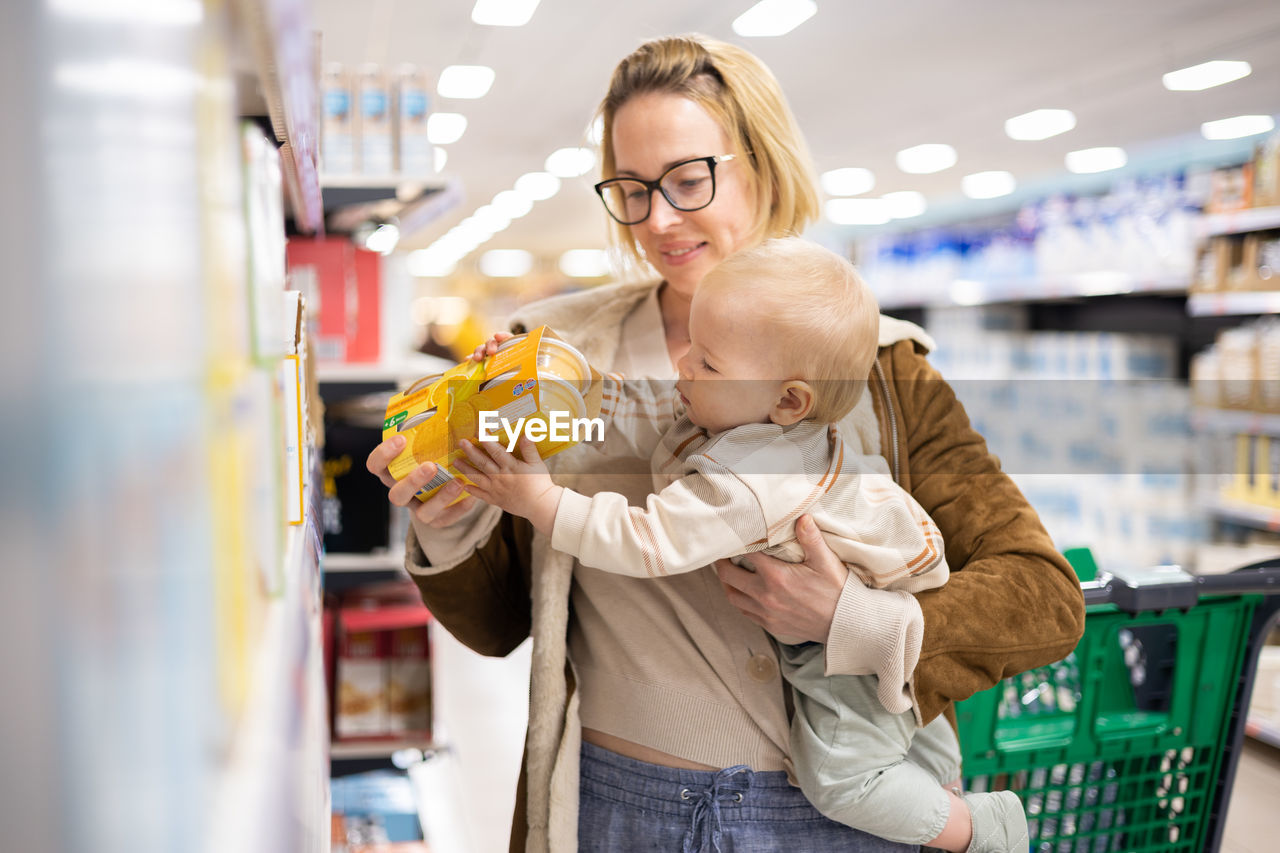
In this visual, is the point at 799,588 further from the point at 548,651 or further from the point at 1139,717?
the point at 1139,717

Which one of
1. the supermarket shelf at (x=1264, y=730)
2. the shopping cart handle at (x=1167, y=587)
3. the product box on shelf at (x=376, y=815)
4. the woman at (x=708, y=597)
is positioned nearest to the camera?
the woman at (x=708, y=597)

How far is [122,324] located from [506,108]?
23.5 feet

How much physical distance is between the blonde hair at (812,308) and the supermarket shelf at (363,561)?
78.9 inches

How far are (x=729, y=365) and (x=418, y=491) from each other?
33 centimetres

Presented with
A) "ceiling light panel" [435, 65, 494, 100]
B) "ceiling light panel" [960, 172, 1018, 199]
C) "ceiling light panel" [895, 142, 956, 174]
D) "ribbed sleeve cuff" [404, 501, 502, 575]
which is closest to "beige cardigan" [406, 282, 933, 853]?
"ribbed sleeve cuff" [404, 501, 502, 575]

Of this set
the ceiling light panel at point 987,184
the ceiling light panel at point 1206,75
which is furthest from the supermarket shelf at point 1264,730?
the ceiling light panel at point 987,184

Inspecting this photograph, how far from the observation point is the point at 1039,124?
7.11 m

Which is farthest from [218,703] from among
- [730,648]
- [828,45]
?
[828,45]

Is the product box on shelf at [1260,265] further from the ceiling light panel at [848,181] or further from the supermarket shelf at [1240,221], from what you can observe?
the ceiling light panel at [848,181]

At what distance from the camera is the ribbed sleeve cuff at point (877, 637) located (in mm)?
1051

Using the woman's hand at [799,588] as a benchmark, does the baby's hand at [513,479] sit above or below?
above

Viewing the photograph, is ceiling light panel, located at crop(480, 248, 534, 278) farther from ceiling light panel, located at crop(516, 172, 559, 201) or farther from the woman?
the woman

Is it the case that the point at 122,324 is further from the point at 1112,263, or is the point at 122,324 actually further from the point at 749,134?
the point at 1112,263

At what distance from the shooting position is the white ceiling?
4.81 metres
